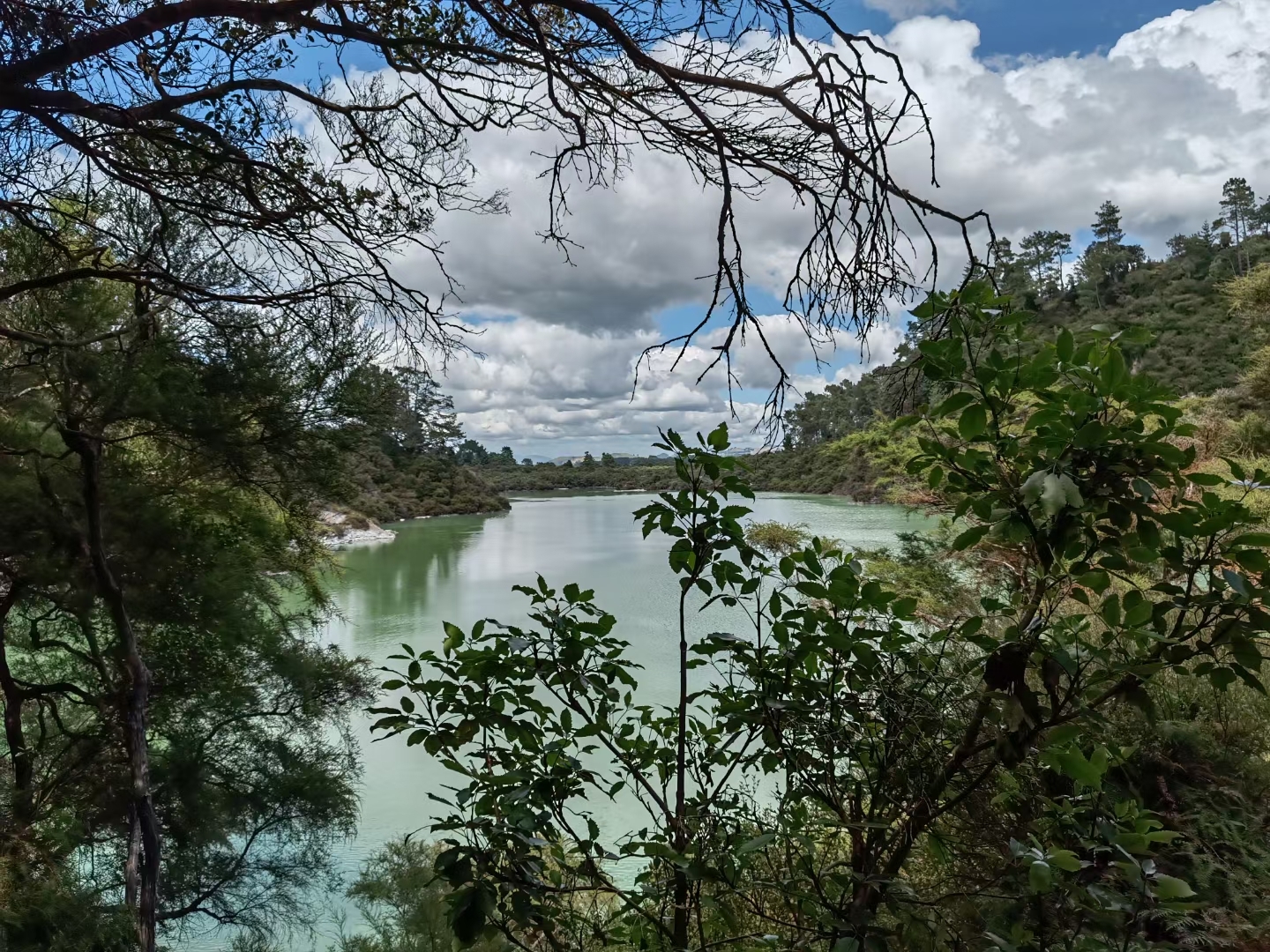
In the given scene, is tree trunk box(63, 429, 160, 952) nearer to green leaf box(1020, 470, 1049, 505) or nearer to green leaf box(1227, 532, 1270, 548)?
green leaf box(1020, 470, 1049, 505)

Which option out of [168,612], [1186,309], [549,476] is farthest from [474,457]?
[1186,309]

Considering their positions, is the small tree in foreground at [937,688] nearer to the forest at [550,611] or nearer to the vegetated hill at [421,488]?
the forest at [550,611]

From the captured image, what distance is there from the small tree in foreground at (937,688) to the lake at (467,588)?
6.04 feet

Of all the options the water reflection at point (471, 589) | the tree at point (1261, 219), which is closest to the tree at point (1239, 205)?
the tree at point (1261, 219)

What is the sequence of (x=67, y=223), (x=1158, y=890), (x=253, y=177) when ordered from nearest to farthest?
(x=1158, y=890) < (x=253, y=177) < (x=67, y=223)

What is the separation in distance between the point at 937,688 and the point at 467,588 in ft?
18.6

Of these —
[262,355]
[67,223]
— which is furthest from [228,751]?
[67,223]

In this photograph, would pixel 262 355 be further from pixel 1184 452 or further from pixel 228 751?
pixel 1184 452

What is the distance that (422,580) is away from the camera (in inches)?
278

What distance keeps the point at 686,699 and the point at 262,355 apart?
9.51 feet

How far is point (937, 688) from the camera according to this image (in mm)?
936

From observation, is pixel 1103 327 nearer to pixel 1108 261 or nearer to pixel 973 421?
pixel 973 421

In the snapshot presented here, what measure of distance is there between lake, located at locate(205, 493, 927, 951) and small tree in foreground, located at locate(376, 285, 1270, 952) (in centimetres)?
184

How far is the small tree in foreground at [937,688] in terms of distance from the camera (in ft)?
2.10
